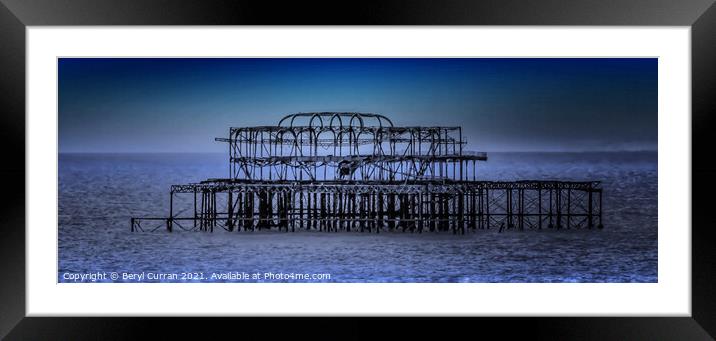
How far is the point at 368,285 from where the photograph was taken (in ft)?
75.9

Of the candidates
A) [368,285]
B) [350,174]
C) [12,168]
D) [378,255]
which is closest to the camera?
[12,168]

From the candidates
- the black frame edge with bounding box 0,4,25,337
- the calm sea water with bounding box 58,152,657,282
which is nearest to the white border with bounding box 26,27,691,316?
the black frame edge with bounding box 0,4,25,337

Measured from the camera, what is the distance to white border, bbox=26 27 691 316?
71.8ft

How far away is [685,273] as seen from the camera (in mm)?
22562

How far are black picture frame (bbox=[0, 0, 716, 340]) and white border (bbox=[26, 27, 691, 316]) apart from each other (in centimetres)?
174

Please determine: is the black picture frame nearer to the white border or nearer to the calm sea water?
the white border

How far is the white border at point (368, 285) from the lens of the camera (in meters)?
21.9
